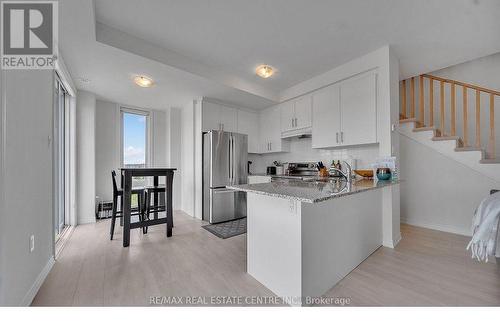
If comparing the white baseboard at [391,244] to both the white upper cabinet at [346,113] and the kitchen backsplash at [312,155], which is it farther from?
the white upper cabinet at [346,113]

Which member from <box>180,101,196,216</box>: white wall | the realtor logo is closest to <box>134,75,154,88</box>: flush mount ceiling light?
the realtor logo

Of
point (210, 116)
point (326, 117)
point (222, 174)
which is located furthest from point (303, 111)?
point (222, 174)

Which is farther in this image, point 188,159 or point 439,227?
point 188,159

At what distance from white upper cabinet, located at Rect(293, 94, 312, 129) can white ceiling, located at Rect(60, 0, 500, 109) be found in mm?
486

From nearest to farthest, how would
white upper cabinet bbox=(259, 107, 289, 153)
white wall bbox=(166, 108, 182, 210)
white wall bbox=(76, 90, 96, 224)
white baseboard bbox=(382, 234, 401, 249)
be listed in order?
white baseboard bbox=(382, 234, 401, 249)
white wall bbox=(76, 90, 96, 224)
white upper cabinet bbox=(259, 107, 289, 153)
white wall bbox=(166, 108, 182, 210)

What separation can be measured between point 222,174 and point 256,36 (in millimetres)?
2270

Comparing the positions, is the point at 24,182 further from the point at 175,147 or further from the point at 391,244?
the point at 391,244

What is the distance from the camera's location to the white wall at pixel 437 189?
2883 mm

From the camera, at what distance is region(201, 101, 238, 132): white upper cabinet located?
386 centimetres

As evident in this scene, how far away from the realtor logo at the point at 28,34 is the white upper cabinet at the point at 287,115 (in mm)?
3439

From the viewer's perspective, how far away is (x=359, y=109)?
287cm

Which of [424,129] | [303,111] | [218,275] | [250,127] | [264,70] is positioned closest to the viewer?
[218,275]

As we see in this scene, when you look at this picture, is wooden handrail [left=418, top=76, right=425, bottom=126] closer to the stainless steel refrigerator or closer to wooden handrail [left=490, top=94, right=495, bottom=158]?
wooden handrail [left=490, top=94, right=495, bottom=158]
